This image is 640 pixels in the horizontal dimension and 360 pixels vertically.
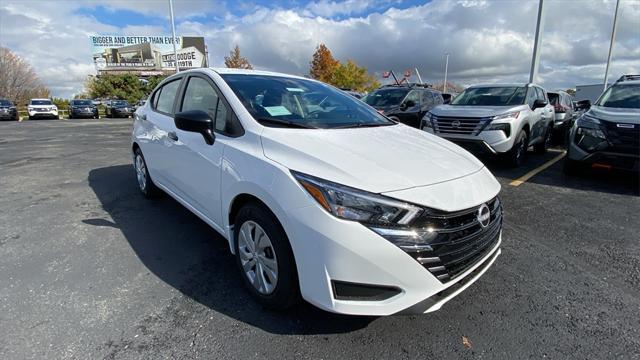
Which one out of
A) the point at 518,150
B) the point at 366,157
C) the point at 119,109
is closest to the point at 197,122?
the point at 366,157

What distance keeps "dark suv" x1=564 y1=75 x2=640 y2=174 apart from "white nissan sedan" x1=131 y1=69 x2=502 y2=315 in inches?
163

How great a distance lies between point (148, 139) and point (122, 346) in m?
2.72

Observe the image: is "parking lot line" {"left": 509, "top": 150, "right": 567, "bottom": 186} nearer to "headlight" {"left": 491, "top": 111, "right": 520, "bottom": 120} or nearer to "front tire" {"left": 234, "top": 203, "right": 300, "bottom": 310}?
"headlight" {"left": 491, "top": 111, "right": 520, "bottom": 120}

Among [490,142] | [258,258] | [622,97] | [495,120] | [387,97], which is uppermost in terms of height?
[387,97]

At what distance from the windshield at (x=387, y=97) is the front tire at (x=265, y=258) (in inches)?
344

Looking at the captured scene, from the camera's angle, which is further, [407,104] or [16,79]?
[16,79]

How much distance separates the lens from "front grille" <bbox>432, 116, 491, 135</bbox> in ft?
21.0

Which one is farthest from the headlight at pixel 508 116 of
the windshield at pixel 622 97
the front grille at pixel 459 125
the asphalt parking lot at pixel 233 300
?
the asphalt parking lot at pixel 233 300

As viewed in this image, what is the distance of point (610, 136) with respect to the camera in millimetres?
5250

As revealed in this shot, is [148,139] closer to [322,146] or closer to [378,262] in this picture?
[322,146]

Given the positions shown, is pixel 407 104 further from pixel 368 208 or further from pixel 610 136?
pixel 368 208

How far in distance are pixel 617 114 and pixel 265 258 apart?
6106 millimetres

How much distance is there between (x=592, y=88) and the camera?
4172 cm

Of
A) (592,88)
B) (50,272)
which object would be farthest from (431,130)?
(592,88)
